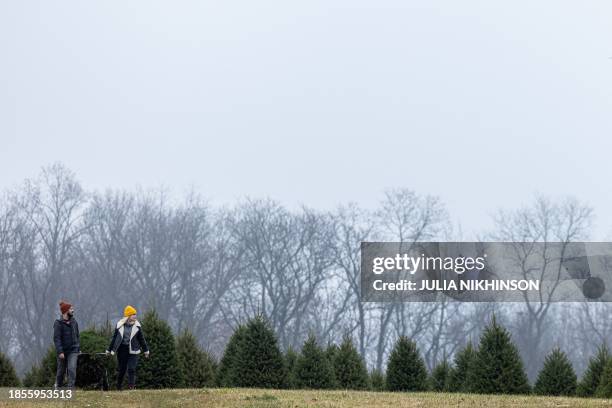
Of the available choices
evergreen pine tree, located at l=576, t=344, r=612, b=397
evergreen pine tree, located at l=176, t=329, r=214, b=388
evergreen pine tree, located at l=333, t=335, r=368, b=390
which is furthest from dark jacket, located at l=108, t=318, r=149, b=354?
evergreen pine tree, located at l=576, t=344, r=612, b=397

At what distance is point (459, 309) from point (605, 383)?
5177cm

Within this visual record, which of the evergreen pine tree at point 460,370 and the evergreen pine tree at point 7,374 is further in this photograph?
the evergreen pine tree at point 460,370

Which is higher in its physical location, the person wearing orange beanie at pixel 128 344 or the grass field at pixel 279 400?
the person wearing orange beanie at pixel 128 344

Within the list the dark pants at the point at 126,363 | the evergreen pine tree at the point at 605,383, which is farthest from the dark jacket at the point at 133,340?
the evergreen pine tree at the point at 605,383

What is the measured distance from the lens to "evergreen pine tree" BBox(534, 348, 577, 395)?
3091 centimetres

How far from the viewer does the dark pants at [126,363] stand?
2617 centimetres

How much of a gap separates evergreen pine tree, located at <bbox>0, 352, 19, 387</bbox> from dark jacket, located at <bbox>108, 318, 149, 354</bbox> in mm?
5101

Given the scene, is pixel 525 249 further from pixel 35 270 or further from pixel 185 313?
pixel 35 270

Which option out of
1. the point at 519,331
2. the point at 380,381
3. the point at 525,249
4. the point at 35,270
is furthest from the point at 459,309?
the point at 380,381

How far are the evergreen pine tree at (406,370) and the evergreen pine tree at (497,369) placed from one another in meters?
2.00

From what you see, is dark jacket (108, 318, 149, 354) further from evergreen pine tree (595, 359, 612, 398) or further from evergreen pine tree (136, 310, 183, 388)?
evergreen pine tree (595, 359, 612, 398)

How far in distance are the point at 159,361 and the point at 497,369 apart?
9.06 meters

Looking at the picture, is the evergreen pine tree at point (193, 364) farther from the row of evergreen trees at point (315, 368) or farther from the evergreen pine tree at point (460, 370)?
the evergreen pine tree at point (460, 370)

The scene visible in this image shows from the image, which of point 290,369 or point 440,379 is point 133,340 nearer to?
point 290,369
